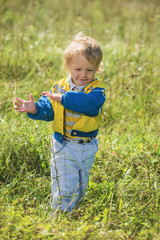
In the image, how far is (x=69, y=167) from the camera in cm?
240

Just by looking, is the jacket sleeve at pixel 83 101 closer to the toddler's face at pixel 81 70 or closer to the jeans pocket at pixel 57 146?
the toddler's face at pixel 81 70

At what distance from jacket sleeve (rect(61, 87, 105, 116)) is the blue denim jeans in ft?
1.06

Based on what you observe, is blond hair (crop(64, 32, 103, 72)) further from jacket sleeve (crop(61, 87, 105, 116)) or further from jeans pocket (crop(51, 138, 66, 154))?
jeans pocket (crop(51, 138, 66, 154))

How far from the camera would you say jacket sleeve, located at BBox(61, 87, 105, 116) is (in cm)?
214

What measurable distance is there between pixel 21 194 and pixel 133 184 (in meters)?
1.01

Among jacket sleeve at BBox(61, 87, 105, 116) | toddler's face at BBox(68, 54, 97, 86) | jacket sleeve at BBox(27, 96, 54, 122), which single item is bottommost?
jacket sleeve at BBox(27, 96, 54, 122)

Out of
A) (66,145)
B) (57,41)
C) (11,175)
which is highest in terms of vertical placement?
(57,41)

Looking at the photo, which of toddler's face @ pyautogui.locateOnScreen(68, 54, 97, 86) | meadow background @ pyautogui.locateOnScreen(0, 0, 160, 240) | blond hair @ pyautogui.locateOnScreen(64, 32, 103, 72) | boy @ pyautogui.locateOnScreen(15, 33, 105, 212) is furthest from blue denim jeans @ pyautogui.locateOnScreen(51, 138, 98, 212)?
blond hair @ pyautogui.locateOnScreen(64, 32, 103, 72)

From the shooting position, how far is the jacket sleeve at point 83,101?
2.14 metres

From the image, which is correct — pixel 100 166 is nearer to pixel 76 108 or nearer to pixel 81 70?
pixel 76 108

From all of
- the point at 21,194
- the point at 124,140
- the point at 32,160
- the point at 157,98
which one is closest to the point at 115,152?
the point at 124,140

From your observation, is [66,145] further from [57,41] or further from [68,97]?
[57,41]

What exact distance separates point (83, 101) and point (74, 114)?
198 mm

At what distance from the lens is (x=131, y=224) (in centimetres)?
234
